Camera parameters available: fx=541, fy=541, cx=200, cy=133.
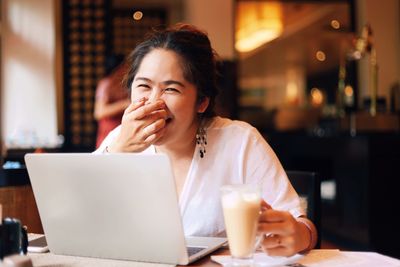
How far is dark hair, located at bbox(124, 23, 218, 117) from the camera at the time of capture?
57.2 inches

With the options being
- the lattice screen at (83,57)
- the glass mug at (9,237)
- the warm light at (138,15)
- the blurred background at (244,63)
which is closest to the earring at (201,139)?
the glass mug at (9,237)

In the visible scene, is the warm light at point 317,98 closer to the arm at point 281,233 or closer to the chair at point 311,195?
the chair at point 311,195

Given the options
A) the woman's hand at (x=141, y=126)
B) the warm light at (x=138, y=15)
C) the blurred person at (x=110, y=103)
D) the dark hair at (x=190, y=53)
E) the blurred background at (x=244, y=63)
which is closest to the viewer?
the woman's hand at (x=141, y=126)

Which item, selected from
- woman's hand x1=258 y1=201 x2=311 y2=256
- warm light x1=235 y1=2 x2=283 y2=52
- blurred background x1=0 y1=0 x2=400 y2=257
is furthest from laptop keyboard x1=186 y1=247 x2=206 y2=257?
warm light x1=235 y1=2 x2=283 y2=52

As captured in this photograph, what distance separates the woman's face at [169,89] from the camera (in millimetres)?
1379

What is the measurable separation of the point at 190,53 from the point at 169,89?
0.45 ft

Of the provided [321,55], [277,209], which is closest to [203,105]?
[277,209]

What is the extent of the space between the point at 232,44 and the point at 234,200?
15.1 feet

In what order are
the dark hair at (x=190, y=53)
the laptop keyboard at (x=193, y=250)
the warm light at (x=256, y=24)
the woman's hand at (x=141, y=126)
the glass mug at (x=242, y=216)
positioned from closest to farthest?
the glass mug at (x=242, y=216)
the laptop keyboard at (x=193, y=250)
the woman's hand at (x=141, y=126)
the dark hair at (x=190, y=53)
the warm light at (x=256, y=24)

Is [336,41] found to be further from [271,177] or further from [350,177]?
[271,177]

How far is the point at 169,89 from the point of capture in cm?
139

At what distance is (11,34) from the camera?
5133mm

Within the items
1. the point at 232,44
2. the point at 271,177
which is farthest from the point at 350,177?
the point at 271,177

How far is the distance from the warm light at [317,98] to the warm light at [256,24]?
2.35ft
